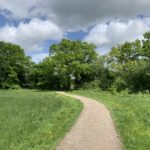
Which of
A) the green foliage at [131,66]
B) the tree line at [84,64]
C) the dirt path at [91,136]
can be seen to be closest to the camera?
the dirt path at [91,136]

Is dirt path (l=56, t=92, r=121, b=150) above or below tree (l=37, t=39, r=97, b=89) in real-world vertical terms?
below

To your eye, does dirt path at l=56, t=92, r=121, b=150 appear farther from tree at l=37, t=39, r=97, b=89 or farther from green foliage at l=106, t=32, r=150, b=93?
tree at l=37, t=39, r=97, b=89

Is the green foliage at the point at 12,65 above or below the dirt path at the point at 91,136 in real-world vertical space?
above

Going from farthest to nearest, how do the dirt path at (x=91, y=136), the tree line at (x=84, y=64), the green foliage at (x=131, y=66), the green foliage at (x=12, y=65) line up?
the green foliage at (x=12, y=65)
the tree line at (x=84, y=64)
the green foliage at (x=131, y=66)
the dirt path at (x=91, y=136)

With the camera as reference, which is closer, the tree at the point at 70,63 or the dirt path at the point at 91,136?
the dirt path at the point at 91,136

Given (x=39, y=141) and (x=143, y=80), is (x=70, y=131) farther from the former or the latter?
(x=143, y=80)

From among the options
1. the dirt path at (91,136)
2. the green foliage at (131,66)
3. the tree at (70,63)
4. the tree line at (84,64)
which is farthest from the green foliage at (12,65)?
the dirt path at (91,136)

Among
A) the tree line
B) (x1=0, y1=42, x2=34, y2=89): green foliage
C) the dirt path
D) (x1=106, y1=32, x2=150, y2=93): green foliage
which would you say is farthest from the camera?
(x1=0, y1=42, x2=34, y2=89): green foliage

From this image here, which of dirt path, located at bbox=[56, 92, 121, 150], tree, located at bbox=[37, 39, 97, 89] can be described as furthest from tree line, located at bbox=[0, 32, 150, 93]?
dirt path, located at bbox=[56, 92, 121, 150]

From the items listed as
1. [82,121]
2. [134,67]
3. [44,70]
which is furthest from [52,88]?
[82,121]

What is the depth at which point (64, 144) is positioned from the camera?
12.6m

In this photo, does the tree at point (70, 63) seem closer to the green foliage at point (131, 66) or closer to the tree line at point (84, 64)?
the tree line at point (84, 64)

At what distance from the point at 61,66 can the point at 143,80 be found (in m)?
18.6

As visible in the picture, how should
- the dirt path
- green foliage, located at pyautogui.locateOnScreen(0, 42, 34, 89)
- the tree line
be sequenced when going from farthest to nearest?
1. green foliage, located at pyautogui.locateOnScreen(0, 42, 34, 89)
2. the tree line
3. the dirt path
